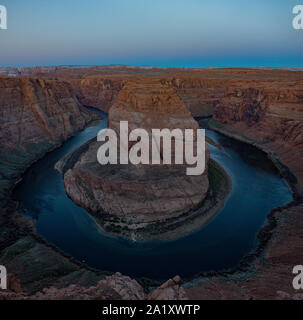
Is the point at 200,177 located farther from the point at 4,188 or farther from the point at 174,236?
the point at 4,188

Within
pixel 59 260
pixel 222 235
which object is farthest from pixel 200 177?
pixel 59 260

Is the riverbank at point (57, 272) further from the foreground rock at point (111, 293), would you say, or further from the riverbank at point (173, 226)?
the foreground rock at point (111, 293)

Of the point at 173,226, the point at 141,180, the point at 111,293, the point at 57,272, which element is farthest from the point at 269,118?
the point at 111,293

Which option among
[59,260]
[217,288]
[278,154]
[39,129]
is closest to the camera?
[217,288]

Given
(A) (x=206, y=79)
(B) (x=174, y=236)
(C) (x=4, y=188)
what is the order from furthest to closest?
(A) (x=206, y=79)
(C) (x=4, y=188)
(B) (x=174, y=236)

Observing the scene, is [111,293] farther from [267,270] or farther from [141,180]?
[141,180]

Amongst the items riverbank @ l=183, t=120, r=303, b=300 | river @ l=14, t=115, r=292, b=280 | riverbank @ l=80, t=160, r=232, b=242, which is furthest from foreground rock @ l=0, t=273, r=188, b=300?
riverbank @ l=80, t=160, r=232, b=242
